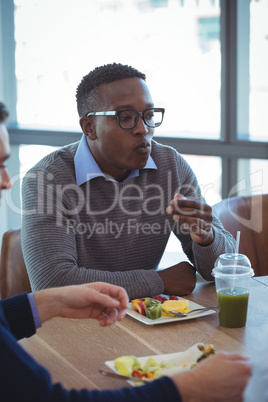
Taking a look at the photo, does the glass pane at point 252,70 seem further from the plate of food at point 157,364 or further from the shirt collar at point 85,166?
the plate of food at point 157,364

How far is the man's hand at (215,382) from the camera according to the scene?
0.98 meters

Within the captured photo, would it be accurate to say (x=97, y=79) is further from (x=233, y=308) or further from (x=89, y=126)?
(x=233, y=308)

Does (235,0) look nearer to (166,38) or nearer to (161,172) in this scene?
(166,38)

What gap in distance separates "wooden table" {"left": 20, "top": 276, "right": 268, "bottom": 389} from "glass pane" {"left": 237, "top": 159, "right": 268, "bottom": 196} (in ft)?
5.74

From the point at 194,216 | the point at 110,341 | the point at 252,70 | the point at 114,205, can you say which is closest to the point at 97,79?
the point at 114,205

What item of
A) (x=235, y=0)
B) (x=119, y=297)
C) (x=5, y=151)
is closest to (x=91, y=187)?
(x=119, y=297)

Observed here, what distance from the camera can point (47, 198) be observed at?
1813 mm

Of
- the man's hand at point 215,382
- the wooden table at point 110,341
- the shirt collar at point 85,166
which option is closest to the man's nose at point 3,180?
the wooden table at point 110,341

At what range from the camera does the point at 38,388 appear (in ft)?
3.06

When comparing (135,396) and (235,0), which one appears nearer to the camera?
(135,396)

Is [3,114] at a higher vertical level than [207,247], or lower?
higher

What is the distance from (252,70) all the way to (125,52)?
0.88 meters

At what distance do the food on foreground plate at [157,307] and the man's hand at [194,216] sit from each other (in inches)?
10.0

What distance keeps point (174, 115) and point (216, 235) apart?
1.72 meters
